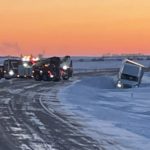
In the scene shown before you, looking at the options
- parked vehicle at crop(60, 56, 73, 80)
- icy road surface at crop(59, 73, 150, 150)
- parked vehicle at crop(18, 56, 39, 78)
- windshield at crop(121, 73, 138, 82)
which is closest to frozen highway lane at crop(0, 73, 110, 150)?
icy road surface at crop(59, 73, 150, 150)

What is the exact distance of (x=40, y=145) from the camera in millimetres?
13844

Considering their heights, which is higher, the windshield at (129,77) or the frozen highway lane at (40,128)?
the frozen highway lane at (40,128)

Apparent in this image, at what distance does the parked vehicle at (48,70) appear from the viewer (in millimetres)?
48531

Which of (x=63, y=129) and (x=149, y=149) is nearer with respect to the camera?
(x=149, y=149)

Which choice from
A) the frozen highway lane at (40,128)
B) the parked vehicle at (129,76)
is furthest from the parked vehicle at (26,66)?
the frozen highway lane at (40,128)

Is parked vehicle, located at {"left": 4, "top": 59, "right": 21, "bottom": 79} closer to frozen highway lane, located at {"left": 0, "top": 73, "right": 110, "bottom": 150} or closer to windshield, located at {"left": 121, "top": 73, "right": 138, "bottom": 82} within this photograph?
windshield, located at {"left": 121, "top": 73, "right": 138, "bottom": 82}

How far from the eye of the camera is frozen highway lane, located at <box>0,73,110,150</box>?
545 inches

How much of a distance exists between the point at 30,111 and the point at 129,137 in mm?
8074

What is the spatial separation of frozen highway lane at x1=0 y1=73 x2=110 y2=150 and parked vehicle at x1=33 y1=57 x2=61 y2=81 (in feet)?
69.4

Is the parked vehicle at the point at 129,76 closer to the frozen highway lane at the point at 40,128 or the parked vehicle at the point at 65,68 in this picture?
the parked vehicle at the point at 65,68

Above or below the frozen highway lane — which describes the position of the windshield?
below

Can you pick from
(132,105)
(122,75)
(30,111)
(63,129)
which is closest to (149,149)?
(63,129)

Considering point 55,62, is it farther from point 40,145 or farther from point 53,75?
point 40,145

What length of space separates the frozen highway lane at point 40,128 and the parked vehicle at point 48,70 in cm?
2115
